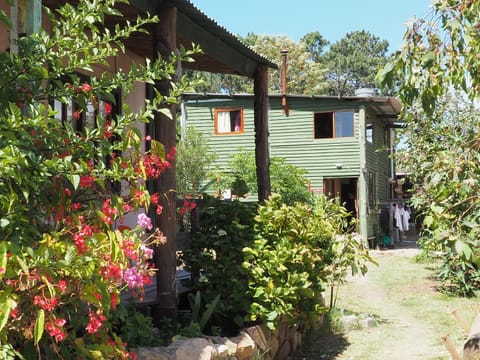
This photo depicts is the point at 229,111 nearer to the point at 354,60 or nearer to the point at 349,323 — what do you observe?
the point at 349,323

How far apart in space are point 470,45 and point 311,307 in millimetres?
4039

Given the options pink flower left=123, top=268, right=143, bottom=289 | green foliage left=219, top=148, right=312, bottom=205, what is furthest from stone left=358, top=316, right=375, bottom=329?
green foliage left=219, top=148, right=312, bottom=205

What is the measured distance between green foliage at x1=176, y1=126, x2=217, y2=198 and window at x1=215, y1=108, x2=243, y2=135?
1.20m

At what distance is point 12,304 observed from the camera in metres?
2.33

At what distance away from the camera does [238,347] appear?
225 inches

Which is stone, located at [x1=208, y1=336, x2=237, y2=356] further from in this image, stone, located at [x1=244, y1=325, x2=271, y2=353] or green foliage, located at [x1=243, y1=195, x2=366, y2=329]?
green foliage, located at [x1=243, y1=195, x2=366, y2=329]

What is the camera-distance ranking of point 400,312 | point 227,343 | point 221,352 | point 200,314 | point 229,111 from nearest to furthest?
point 221,352 < point 227,343 < point 200,314 < point 400,312 < point 229,111

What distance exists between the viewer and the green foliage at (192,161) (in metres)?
22.5

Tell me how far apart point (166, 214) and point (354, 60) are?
57786mm

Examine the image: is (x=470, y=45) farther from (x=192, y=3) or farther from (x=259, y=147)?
(x=259, y=147)

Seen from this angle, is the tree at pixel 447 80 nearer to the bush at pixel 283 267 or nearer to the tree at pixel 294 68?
the bush at pixel 283 267

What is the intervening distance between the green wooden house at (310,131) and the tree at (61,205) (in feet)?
64.9

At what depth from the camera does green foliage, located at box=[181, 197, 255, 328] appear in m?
6.53

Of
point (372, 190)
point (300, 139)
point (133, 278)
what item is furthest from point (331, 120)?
point (133, 278)
